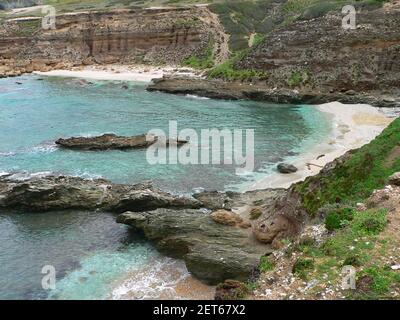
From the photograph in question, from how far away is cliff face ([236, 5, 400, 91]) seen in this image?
213 feet

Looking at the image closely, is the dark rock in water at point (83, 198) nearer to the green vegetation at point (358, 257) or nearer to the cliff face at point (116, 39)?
the green vegetation at point (358, 257)

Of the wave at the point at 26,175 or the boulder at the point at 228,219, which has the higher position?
the boulder at the point at 228,219

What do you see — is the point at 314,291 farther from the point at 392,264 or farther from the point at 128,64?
the point at 128,64

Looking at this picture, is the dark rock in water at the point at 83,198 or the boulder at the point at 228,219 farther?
the dark rock in water at the point at 83,198

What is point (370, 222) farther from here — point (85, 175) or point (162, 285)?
point (85, 175)

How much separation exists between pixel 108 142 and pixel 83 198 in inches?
589

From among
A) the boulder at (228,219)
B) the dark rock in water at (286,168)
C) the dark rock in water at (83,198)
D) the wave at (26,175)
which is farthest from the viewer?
the dark rock in water at (286,168)

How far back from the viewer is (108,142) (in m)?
45.8

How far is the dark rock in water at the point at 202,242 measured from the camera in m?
22.0

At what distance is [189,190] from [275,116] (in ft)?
85.1

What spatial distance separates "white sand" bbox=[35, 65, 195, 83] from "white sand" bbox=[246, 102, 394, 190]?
109ft

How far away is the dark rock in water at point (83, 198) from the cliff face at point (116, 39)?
63854mm

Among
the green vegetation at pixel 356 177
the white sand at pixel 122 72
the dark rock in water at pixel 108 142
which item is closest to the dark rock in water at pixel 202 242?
the green vegetation at pixel 356 177

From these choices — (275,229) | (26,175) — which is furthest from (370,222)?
(26,175)
